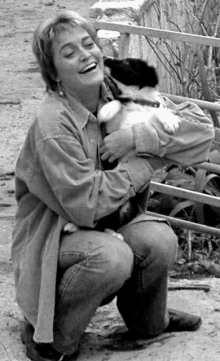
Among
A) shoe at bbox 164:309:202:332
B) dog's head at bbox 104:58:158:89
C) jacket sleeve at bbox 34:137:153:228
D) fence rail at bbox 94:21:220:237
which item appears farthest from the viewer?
fence rail at bbox 94:21:220:237

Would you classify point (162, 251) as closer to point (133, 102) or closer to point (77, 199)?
point (77, 199)

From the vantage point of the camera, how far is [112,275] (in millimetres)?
3250

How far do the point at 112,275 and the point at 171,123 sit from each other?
596mm

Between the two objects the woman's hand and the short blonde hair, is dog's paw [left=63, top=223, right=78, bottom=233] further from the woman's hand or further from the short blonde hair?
the short blonde hair

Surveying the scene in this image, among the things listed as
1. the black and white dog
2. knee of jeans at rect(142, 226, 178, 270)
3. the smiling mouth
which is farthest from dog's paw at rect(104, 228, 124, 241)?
the smiling mouth

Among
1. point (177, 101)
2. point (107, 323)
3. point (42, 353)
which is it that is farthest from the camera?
point (177, 101)

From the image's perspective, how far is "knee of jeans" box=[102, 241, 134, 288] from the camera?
10.6 feet

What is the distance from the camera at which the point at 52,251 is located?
3289 mm

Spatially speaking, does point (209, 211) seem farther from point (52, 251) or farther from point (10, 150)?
point (52, 251)

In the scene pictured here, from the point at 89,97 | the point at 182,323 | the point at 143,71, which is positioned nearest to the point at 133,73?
the point at 143,71

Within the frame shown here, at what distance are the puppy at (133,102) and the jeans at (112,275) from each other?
0.43ft

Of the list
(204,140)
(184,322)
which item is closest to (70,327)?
(184,322)

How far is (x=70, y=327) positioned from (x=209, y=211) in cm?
177

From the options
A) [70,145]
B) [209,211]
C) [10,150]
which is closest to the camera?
[70,145]
